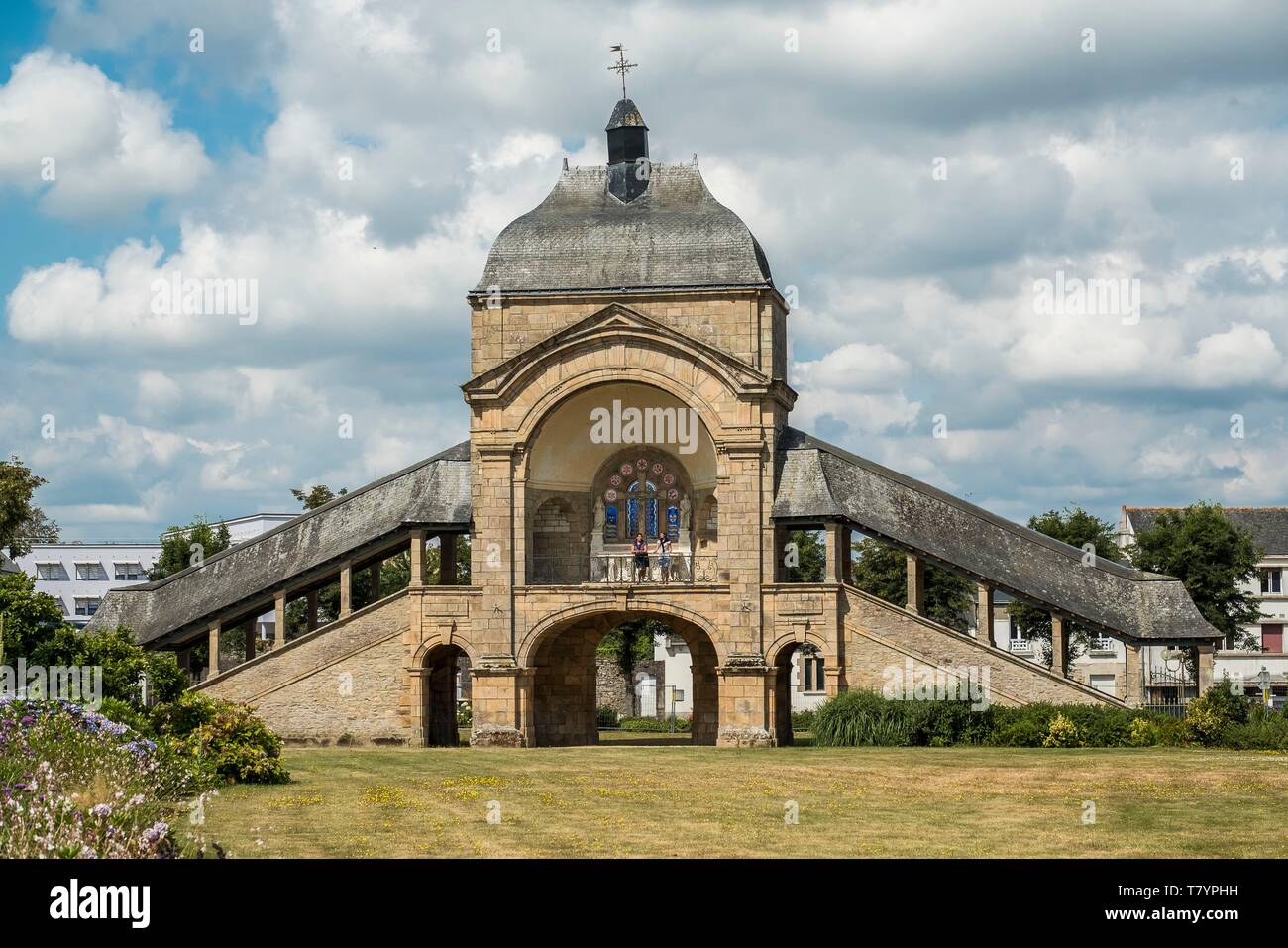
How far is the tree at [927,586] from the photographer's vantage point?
66.3 m

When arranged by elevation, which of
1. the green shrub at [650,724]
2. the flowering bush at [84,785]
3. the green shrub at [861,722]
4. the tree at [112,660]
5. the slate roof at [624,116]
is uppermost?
the slate roof at [624,116]

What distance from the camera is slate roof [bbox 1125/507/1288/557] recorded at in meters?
78.6

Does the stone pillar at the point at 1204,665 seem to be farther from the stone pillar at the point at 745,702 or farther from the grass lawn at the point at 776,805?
the stone pillar at the point at 745,702

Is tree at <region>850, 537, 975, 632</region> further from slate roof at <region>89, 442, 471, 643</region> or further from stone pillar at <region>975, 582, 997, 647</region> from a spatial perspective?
slate roof at <region>89, 442, 471, 643</region>

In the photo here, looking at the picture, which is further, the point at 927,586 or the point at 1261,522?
the point at 1261,522

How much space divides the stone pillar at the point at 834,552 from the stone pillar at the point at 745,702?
285 cm

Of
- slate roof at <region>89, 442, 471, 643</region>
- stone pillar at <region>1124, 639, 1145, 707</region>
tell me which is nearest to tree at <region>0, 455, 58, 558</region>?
slate roof at <region>89, 442, 471, 643</region>

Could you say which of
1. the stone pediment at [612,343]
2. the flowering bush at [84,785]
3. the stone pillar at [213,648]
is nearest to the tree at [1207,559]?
the stone pediment at [612,343]

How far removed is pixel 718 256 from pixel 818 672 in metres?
32.8

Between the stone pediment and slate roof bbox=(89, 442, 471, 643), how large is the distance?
8.56 ft

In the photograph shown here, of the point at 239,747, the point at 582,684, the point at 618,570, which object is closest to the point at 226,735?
the point at 239,747

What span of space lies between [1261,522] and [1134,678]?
135 feet

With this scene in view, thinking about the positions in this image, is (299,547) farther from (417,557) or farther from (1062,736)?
(1062,736)

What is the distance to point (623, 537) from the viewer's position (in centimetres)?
4659
